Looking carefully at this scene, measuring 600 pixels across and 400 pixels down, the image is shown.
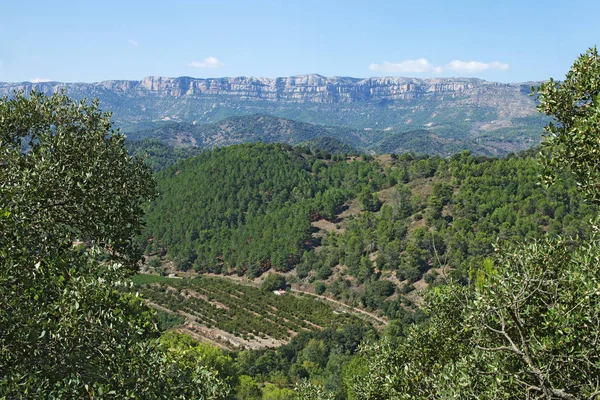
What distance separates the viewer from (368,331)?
73.7 metres

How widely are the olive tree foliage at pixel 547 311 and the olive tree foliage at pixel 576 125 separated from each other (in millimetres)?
19

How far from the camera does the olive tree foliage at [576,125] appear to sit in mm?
8820

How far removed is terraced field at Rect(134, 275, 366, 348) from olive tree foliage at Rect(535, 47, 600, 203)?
68.3m

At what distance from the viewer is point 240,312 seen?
87000 mm

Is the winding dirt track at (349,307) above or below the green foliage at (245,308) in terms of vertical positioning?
below

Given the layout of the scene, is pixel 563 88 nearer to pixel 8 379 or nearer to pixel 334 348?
pixel 8 379

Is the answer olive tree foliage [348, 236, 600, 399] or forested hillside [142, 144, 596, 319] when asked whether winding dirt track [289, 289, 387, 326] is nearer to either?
forested hillside [142, 144, 596, 319]

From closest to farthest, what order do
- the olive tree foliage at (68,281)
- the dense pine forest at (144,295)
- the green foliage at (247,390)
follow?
the olive tree foliage at (68,281) < the dense pine forest at (144,295) < the green foliage at (247,390)

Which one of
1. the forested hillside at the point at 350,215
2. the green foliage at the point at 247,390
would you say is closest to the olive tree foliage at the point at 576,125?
the green foliage at the point at 247,390

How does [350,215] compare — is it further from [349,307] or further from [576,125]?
[576,125]

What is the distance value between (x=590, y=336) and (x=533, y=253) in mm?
2232

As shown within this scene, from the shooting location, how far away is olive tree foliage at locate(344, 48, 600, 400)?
25.0 ft

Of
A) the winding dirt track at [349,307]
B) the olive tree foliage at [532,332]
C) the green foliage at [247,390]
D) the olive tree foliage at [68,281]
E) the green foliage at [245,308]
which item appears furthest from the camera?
the winding dirt track at [349,307]

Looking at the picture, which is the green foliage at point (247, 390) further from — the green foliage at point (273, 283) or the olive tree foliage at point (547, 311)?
the green foliage at point (273, 283)
